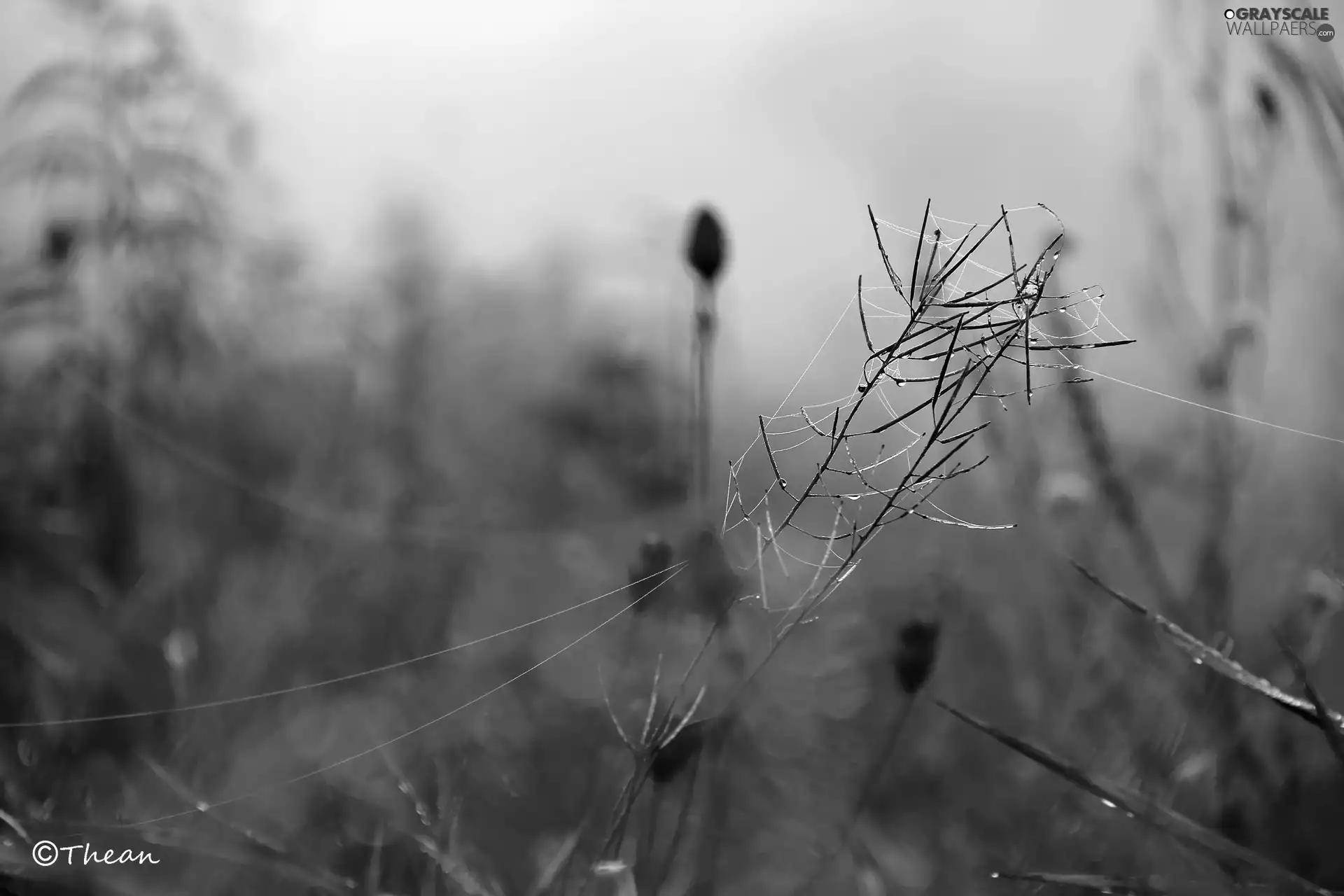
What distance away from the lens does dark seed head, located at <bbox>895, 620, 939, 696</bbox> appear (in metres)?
0.41

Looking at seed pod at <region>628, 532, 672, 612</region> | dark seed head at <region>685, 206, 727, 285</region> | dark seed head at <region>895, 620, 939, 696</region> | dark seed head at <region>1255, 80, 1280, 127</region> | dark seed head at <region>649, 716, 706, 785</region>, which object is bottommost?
dark seed head at <region>649, 716, 706, 785</region>

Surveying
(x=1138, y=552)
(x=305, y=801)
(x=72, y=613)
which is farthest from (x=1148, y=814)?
(x=72, y=613)

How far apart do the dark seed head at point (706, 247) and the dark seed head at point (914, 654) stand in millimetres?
275

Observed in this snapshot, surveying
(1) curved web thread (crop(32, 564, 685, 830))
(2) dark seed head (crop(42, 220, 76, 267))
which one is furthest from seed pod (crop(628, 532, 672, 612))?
(2) dark seed head (crop(42, 220, 76, 267))

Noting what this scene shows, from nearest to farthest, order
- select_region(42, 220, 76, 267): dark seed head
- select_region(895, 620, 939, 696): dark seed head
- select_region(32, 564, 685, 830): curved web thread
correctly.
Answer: select_region(32, 564, 685, 830): curved web thread → select_region(895, 620, 939, 696): dark seed head → select_region(42, 220, 76, 267): dark seed head

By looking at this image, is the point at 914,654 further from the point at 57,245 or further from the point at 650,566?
the point at 57,245

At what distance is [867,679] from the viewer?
810 millimetres

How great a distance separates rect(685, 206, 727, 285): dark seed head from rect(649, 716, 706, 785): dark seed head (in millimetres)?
316

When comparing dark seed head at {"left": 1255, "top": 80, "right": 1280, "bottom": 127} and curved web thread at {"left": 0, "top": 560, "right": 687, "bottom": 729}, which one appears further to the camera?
dark seed head at {"left": 1255, "top": 80, "right": 1280, "bottom": 127}

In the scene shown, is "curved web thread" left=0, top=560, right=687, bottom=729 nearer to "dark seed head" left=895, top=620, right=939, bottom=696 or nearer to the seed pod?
the seed pod

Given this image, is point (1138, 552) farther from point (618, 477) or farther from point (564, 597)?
point (618, 477)

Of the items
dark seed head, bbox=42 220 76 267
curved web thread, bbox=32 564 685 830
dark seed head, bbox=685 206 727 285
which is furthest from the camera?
dark seed head, bbox=42 220 76 267

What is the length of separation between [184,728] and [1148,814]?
1.78ft

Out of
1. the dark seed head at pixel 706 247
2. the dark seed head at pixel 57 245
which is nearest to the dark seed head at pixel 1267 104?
the dark seed head at pixel 706 247
